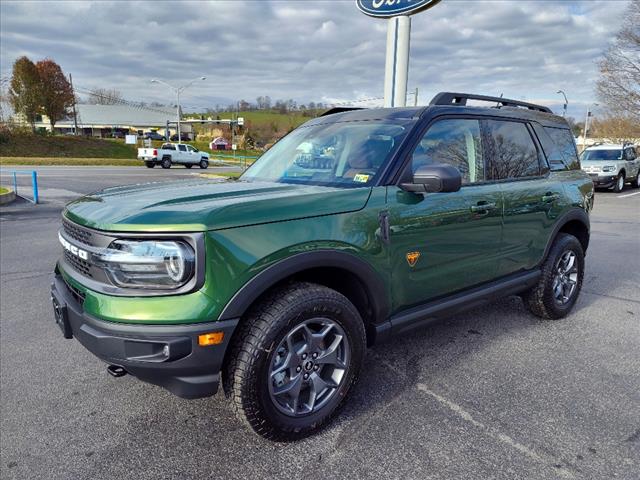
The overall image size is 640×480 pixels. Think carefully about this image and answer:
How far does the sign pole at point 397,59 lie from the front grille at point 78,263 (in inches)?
389

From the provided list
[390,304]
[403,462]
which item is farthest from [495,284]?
[403,462]

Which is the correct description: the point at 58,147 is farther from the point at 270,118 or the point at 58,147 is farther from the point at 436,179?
the point at 270,118

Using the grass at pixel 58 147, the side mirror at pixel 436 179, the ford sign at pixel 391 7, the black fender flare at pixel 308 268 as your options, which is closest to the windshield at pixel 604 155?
the ford sign at pixel 391 7

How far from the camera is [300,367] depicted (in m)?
2.49

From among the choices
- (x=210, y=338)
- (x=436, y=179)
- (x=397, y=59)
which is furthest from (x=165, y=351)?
(x=397, y=59)

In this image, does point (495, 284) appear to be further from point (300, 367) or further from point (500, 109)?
point (300, 367)

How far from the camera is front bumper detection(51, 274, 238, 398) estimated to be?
6.75 feet

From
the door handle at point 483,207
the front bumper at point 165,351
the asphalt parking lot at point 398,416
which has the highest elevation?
the door handle at point 483,207

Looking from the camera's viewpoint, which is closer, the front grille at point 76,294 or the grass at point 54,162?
the front grille at point 76,294

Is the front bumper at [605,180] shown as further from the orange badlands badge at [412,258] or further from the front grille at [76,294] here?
the front grille at [76,294]

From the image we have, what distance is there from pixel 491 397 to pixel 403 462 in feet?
3.04

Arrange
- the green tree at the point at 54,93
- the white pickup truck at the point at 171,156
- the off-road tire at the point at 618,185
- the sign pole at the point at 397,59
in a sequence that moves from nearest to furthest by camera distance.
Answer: the sign pole at the point at 397,59 < the off-road tire at the point at 618,185 < the white pickup truck at the point at 171,156 < the green tree at the point at 54,93

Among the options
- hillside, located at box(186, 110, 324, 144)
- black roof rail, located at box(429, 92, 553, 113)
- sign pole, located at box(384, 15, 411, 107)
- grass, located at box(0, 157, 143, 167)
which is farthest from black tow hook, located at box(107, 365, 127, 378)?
hillside, located at box(186, 110, 324, 144)

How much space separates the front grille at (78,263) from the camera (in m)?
2.34
